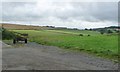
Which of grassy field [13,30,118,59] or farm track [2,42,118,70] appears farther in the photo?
grassy field [13,30,118,59]

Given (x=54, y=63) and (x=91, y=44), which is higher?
(x=54, y=63)

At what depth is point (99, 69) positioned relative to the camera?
53.3 ft

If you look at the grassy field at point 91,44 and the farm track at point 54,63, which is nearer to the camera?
the farm track at point 54,63

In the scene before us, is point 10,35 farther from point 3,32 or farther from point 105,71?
point 105,71

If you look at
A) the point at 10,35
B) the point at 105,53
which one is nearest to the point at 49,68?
the point at 105,53

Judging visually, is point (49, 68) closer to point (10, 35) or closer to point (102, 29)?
point (10, 35)

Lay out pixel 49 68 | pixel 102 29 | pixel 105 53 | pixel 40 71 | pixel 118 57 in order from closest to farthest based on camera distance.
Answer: pixel 40 71, pixel 49 68, pixel 118 57, pixel 105 53, pixel 102 29

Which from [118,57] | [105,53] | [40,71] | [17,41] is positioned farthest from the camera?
A: [17,41]

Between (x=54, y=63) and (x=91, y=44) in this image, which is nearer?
(x=54, y=63)

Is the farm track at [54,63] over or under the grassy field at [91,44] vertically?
over

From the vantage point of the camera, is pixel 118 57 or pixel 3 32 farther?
pixel 3 32

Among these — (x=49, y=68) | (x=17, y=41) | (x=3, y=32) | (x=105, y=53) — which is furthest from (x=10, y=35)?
(x=49, y=68)

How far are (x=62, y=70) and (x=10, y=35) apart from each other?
44.0 metres

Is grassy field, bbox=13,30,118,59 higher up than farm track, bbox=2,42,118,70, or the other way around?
farm track, bbox=2,42,118,70
